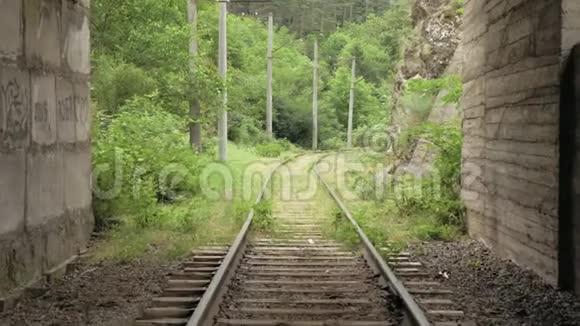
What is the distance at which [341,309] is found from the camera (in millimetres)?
6035

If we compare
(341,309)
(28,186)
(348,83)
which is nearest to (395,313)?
(341,309)

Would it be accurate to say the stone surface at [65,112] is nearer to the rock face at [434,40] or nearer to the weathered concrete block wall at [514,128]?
the weathered concrete block wall at [514,128]

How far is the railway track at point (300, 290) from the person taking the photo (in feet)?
18.6

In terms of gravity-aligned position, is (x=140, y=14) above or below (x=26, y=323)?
above

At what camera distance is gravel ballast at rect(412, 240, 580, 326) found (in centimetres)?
568

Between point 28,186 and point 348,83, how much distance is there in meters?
62.7

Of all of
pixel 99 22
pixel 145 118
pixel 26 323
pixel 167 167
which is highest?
pixel 99 22

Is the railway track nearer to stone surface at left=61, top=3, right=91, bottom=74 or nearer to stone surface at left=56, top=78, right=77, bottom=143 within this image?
stone surface at left=56, top=78, right=77, bottom=143

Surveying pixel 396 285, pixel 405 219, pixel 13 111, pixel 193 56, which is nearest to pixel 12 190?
pixel 13 111

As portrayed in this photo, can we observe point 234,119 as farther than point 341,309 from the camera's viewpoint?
Yes

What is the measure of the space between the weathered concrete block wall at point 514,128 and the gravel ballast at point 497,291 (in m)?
0.21

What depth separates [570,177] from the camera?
246 inches

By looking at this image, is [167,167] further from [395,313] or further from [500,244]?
[395,313]

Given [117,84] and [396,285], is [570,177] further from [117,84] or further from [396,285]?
[117,84]
